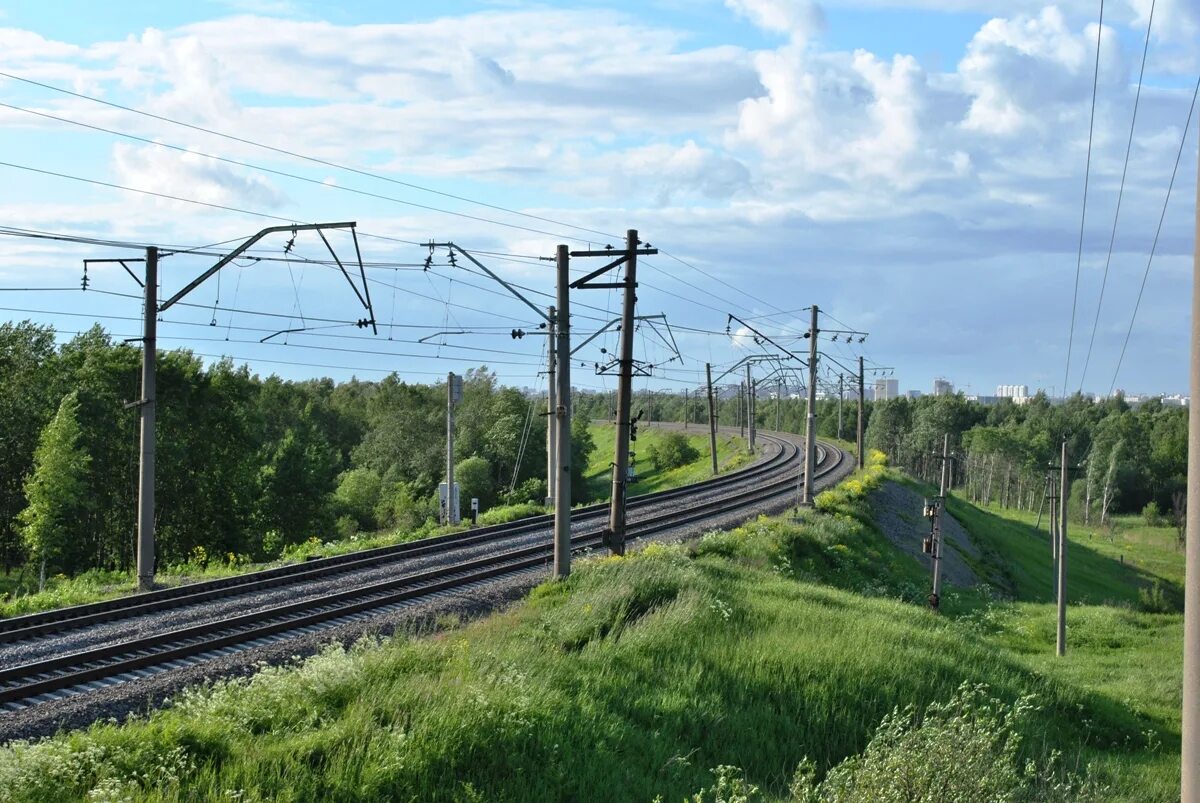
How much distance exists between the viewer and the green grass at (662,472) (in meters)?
75.1

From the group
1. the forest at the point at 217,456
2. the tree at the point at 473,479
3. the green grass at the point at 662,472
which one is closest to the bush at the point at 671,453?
the green grass at the point at 662,472

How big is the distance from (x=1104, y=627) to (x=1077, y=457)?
98.5 m

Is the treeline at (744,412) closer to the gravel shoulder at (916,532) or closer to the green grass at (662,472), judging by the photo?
the green grass at (662,472)

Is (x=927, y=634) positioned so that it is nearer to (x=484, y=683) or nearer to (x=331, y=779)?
(x=484, y=683)

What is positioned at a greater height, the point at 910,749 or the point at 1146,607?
the point at 910,749

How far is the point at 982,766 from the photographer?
1085cm

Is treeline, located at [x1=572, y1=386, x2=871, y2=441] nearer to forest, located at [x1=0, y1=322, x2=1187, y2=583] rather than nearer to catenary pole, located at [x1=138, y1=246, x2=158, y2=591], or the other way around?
forest, located at [x1=0, y1=322, x2=1187, y2=583]

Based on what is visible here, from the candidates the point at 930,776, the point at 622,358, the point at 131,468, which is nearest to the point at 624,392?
the point at 622,358

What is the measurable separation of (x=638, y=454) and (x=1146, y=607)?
182 ft

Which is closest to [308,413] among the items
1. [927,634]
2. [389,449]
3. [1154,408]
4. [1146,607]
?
[389,449]

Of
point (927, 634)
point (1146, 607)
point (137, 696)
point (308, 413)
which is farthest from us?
point (308, 413)

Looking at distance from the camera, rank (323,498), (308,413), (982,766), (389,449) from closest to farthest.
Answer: (982,766) < (323,498) < (389,449) < (308,413)

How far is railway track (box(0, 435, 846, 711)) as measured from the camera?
1466 cm

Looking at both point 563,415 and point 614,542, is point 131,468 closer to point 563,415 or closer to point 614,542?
point 614,542
